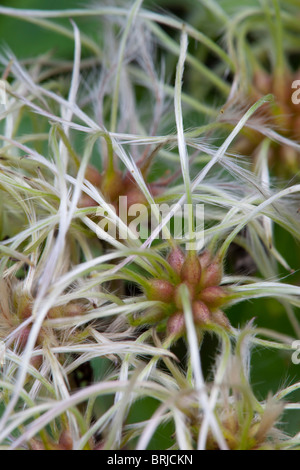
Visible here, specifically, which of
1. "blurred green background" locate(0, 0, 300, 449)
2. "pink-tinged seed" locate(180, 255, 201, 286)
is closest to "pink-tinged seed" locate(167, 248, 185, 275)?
"pink-tinged seed" locate(180, 255, 201, 286)

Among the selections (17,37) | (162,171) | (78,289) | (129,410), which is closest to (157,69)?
(162,171)

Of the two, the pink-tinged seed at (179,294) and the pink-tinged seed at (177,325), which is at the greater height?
the pink-tinged seed at (179,294)

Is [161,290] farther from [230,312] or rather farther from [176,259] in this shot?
[230,312]

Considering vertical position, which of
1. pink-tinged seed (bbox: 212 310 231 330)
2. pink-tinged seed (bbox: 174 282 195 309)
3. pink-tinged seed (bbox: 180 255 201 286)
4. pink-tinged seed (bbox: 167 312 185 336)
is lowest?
pink-tinged seed (bbox: 167 312 185 336)

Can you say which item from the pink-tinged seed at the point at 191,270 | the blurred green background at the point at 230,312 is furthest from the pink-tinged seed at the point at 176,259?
the blurred green background at the point at 230,312

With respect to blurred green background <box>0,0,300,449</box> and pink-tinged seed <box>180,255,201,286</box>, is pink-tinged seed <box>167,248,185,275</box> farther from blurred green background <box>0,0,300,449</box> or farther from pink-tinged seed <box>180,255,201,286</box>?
blurred green background <box>0,0,300,449</box>

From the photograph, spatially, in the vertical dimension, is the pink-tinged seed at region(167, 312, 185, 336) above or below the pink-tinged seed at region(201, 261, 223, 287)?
below

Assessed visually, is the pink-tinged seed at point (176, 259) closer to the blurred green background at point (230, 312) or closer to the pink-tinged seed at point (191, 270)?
the pink-tinged seed at point (191, 270)

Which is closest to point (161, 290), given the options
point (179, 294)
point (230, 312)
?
point (179, 294)

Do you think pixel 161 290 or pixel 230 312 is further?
pixel 230 312

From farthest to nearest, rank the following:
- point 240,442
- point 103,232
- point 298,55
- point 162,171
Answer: point 298,55 → point 162,171 → point 103,232 → point 240,442

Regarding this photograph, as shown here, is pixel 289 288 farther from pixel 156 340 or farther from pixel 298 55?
pixel 298 55
